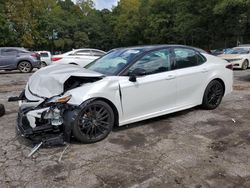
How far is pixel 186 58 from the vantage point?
5680 millimetres

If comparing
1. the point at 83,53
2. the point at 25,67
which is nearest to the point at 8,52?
the point at 25,67

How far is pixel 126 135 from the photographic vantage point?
15.3 feet

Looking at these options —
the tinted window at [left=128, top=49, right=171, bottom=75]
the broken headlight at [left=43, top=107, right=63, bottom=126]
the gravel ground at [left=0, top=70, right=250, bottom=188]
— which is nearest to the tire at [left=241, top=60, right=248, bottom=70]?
the gravel ground at [left=0, top=70, right=250, bottom=188]

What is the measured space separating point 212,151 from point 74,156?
1.92 metres

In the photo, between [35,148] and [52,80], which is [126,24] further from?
[35,148]

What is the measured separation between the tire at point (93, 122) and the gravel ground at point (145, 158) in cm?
13

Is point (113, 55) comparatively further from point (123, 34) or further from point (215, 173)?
point (123, 34)

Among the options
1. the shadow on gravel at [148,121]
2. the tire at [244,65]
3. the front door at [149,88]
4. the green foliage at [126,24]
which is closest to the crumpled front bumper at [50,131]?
the front door at [149,88]

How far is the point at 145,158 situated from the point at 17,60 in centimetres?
1299

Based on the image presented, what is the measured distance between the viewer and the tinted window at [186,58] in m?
5.48

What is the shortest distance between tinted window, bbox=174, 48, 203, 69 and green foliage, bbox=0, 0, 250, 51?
2211 centimetres

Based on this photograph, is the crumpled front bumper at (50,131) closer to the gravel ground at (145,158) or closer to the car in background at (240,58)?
the gravel ground at (145,158)

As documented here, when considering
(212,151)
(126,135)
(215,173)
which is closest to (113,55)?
(126,135)

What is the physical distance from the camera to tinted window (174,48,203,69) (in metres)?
5.48
